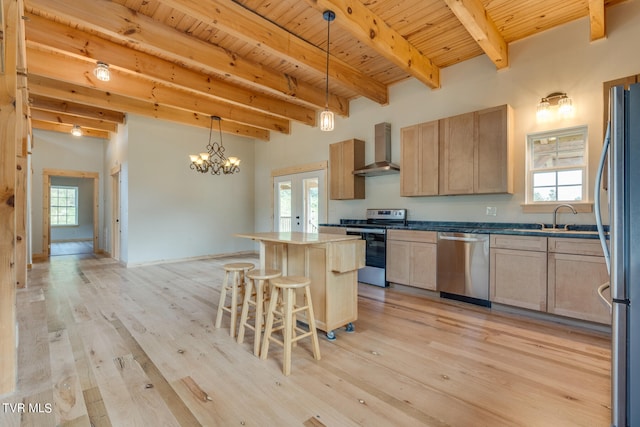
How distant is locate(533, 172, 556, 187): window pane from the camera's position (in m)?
3.41

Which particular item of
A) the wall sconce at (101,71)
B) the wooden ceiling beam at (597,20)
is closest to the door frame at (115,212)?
the wall sconce at (101,71)

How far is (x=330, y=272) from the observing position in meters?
2.57

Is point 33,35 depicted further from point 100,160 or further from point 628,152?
point 100,160

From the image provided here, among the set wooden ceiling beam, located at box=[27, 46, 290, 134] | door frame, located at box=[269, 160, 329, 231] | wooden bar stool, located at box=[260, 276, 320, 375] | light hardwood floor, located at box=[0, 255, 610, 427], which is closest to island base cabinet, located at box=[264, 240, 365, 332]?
light hardwood floor, located at box=[0, 255, 610, 427]

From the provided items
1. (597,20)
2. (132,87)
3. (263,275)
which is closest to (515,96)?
(597,20)

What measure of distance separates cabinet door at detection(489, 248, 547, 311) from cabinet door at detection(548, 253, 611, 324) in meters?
0.07

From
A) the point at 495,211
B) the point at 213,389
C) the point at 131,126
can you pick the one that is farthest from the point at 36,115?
the point at 495,211

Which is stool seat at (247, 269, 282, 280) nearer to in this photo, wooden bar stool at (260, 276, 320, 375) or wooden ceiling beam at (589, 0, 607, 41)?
wooden bar stool at (260, 276, 320, 375)

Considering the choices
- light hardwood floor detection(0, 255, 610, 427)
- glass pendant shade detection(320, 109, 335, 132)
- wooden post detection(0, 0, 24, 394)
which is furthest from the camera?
glass pendant shade detection(320, 109, 335, 132)

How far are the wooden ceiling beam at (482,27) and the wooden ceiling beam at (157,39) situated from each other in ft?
8.26

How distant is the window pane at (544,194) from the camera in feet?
11.1

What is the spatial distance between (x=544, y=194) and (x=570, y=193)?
233 mm

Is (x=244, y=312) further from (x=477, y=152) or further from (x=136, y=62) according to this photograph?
(x=136, y=62)

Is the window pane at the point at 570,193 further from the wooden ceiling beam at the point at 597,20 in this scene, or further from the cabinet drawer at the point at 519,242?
the wooden ceiling beam at the point at 597,20
